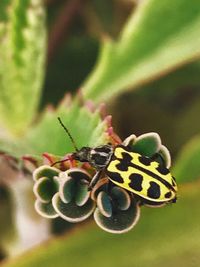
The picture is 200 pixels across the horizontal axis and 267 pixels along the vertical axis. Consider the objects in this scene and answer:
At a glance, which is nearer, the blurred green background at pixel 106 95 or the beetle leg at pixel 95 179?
the beetle leg at pixel 95 179

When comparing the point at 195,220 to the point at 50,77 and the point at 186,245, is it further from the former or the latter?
the point at 50,77

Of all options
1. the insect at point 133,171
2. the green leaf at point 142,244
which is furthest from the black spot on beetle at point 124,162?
the green leaf at point 142,244

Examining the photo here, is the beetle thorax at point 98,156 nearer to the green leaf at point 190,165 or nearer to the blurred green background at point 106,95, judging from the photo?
the blurred green background at point 106,95

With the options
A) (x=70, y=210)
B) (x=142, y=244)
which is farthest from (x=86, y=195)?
(x=142, y=244)

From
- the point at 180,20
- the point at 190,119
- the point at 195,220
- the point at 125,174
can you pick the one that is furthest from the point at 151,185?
the point at 190,119

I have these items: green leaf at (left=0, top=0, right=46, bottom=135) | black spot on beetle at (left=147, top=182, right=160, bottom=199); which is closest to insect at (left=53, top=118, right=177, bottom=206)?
black spot on beetle at (left=147, top=182, right=160, bottom=199)

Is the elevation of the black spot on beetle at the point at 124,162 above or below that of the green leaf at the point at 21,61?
below

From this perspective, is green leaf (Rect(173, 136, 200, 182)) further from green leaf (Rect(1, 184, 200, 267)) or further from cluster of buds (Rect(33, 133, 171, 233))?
cluster of buds (Rect(33, 133, 171, 233))
